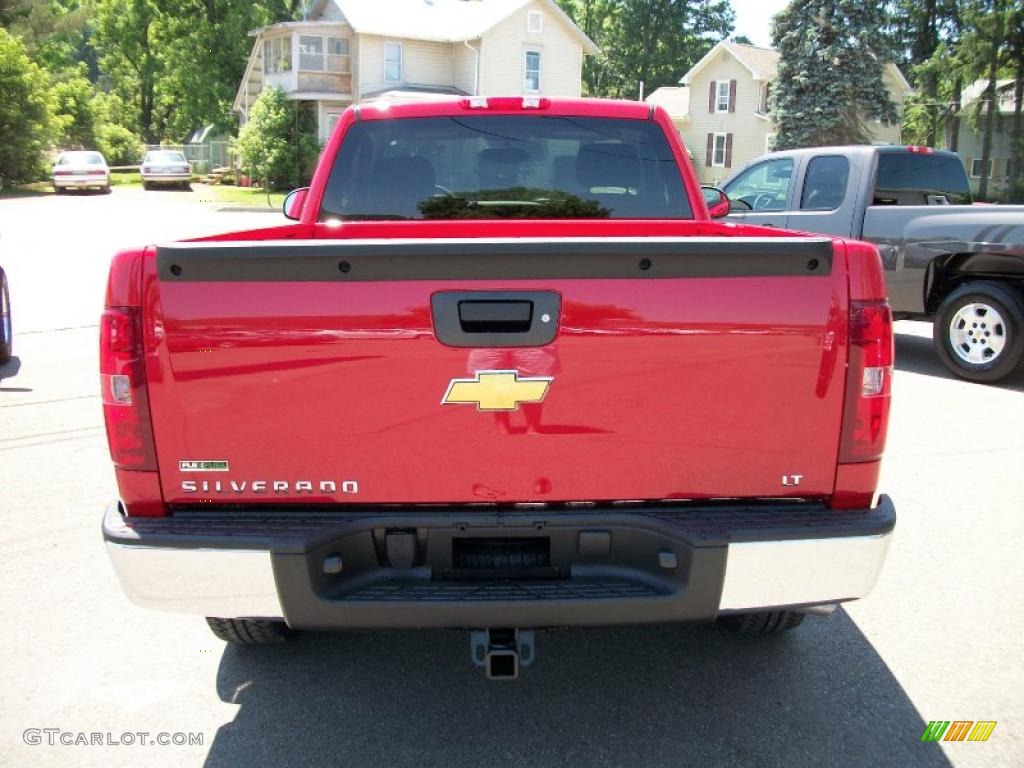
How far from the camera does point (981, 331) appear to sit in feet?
27.5

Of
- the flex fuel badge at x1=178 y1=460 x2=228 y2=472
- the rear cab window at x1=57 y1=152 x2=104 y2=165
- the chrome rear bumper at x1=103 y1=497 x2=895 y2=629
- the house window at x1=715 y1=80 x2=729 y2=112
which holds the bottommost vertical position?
the chrome rear bumper at x1=103 y1=497 x2=895 y2=629

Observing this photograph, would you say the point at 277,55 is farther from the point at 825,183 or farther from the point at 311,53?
the point at 825,183

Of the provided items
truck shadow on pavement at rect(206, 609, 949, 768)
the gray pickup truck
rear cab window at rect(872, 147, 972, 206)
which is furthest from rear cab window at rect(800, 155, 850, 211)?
truck shadow on pavement at rect(206, 609, 949, 768)

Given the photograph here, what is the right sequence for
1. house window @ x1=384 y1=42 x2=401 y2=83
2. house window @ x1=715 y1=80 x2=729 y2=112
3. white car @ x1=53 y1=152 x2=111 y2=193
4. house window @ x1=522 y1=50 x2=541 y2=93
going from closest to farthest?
white car @ x1=53 y1=152 x2=111 y2=193, house window @ x1=384 y1=42 x2=401 y2=83, house window @ x1=522 y1=50 x2=541 y2=93, house window @ x1=715 y1=80 x2=729 y2=112

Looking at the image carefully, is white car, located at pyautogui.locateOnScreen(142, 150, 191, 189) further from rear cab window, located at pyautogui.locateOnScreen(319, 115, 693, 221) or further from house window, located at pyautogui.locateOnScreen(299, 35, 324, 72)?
rear cab window, located at pyautogui.locateOnScreen(319, 115, 693, 221)

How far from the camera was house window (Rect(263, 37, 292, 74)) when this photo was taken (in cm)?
4366

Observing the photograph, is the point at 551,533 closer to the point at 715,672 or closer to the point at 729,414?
the point at 729,414

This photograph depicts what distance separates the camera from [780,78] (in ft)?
142

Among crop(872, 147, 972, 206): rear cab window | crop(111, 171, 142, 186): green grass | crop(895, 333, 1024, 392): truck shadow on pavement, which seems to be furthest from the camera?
crop(111, 171, 142, 186): green grass

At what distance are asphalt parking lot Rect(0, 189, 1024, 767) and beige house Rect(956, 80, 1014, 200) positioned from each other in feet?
157

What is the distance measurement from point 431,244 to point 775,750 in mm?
1925

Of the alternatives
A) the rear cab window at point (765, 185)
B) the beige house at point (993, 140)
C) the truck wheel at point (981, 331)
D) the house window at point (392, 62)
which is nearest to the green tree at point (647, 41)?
the beige house at point (993, 140)

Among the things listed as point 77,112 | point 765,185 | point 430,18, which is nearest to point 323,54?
point 430,18

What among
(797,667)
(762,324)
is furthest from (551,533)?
(797,667)
